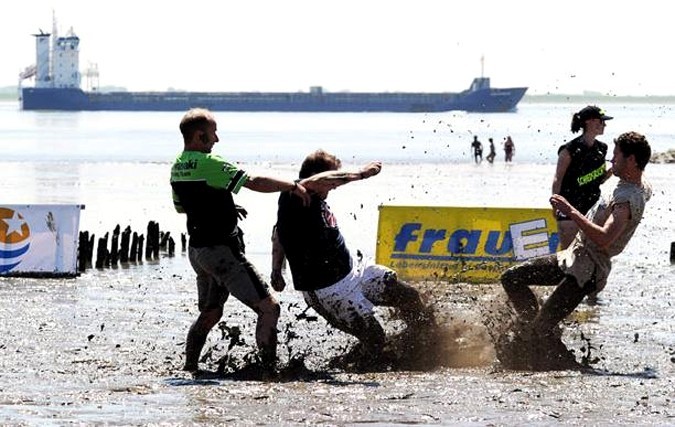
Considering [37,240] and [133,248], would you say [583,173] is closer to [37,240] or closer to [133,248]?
[37,240]

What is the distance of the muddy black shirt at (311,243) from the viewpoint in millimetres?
9109

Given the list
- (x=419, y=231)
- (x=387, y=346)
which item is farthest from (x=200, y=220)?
(x=419, y=231)

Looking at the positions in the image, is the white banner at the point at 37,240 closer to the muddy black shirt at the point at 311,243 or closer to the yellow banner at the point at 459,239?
the yellow banner at the point at 459,239

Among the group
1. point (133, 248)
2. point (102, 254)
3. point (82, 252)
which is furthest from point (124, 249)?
point (82, 252)

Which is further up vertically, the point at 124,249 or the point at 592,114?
the point at 592,114

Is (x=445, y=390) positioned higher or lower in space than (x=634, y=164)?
lower

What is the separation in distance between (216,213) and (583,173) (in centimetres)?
455

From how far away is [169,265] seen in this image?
58.3 ft

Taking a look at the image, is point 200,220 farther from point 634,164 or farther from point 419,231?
point 419,231

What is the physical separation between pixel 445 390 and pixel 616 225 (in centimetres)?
159

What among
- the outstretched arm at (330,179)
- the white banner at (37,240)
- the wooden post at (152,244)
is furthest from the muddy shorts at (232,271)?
the wooden post at (152,244)

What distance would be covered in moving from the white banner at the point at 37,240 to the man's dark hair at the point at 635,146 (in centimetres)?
863

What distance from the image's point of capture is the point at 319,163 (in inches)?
358

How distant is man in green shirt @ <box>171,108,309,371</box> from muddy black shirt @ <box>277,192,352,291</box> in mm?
305
